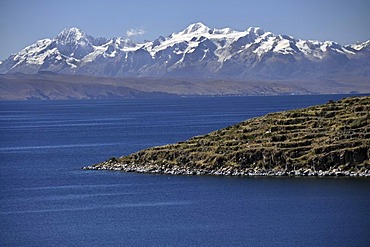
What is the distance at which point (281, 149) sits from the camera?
10100cm

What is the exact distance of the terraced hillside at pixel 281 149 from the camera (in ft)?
320

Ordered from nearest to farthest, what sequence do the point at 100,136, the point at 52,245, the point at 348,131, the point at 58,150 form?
1. the point at 52,245
2. the point at 348,131
3. the point at 58,150
4. the point at 100,136

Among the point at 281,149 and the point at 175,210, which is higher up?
the point at 281,149

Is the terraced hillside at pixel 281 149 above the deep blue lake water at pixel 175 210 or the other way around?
above

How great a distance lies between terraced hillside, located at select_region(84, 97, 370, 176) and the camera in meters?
97.7

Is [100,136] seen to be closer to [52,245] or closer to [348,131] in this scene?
[348,131]

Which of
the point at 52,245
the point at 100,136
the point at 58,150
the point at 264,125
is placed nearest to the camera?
the point at 52,245

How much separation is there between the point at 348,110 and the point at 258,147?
1848 cm

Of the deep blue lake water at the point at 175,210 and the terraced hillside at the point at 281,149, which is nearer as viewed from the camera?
the deep blue lake water at the point at 175,210

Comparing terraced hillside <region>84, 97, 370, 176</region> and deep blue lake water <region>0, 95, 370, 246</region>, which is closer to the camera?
deep blue lake water <region>0, 95, 370, 246</region>

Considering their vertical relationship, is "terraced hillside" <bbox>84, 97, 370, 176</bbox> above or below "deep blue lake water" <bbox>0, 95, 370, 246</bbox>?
above

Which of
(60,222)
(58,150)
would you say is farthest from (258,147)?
(58,150)

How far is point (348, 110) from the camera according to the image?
115 m

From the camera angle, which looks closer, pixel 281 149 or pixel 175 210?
pixel 175 210
